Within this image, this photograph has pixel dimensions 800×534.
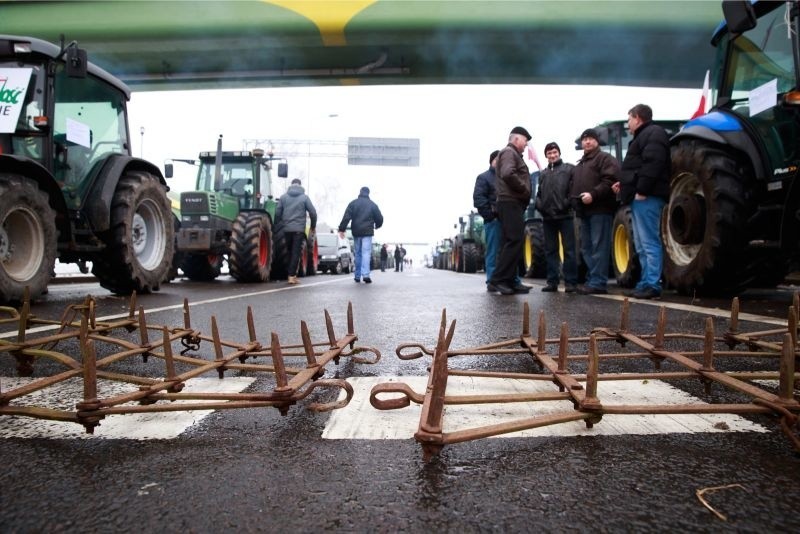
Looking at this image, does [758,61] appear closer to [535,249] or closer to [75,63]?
[535,249]

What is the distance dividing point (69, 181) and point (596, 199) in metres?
5.84

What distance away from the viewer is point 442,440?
0.99 m

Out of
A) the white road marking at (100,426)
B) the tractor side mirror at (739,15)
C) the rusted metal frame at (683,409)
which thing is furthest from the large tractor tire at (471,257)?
the rusted metal frame at (683,409)

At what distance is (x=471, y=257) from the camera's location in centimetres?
1861

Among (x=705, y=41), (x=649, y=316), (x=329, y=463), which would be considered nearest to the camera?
(x=329, y=463)

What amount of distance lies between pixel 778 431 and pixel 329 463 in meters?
1.11

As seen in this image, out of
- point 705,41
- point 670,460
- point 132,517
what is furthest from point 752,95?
point 705,41

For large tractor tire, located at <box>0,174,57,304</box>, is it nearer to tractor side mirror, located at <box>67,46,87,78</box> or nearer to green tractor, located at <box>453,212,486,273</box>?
tractor side mirror, located at <box>67,46,87,78</box>

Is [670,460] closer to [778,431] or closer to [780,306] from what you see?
[778,431]

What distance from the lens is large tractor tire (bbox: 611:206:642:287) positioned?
6.89 m

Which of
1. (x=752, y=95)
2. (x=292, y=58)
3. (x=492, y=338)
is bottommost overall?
(x=492, y=338)

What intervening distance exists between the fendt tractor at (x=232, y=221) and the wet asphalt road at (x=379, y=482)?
8.30 metres

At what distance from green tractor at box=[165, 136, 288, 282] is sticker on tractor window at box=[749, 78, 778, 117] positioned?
24.7 feet

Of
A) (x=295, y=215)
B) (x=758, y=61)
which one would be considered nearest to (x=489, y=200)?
(x=758, y=61)
